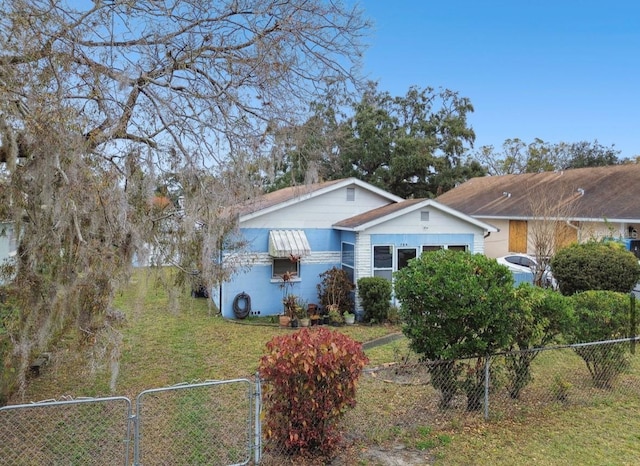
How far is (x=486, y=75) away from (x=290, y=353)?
17.6 m

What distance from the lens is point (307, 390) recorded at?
194 inches

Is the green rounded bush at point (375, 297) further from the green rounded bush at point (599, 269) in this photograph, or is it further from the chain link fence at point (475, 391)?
the green rounded bush at point (599, 269)

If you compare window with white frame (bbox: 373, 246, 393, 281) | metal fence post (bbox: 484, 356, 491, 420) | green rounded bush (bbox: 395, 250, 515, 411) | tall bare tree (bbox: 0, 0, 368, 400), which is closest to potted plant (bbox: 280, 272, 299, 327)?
window with white frame (bbox: 373, 246, 393, 281)

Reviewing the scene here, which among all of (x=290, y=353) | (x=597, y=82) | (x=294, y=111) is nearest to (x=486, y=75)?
(x=597, y=82)

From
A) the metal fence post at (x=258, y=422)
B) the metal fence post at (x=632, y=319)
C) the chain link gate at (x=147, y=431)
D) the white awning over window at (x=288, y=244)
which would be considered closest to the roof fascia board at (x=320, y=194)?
the white awning over window at (x=288, y=244)

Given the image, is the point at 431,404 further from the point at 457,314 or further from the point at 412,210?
the point at 412,210

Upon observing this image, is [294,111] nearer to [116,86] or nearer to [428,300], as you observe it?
[116,86]

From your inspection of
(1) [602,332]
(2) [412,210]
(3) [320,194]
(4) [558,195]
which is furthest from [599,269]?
(4) [558,195]

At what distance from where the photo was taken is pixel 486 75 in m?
18.9

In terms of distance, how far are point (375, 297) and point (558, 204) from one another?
1080cm

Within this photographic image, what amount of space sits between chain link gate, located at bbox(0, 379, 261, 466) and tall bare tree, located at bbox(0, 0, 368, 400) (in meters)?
1.20

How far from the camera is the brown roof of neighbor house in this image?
21.1 meters

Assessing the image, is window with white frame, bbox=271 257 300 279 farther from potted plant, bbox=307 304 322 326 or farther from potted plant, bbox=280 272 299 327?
potted plant, bbox=307 304 322 326

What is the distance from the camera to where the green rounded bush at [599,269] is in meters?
13.5
